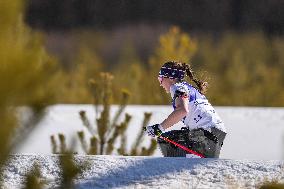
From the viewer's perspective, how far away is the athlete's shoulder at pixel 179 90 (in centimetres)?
559

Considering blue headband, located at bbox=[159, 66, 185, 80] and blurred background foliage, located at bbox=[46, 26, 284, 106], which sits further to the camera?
blurred background foliage, located at bbox=[46, 26, 284, 106]

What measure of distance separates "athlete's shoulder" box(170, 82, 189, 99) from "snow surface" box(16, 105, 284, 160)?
4343 millimetres

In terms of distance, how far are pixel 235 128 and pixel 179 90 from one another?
20.0 feet

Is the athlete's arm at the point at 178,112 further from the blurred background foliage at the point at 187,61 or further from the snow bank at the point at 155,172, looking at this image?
the blurred background foliage at the point at 187,61

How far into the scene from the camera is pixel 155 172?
505 centimetres

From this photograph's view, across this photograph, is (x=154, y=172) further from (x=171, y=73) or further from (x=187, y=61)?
(x=187, y=61)

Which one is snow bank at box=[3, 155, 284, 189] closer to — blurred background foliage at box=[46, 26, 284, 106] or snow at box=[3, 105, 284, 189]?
snow at box=[3, 105, 284, 189]

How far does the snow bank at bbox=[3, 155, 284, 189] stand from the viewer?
4.92 meters

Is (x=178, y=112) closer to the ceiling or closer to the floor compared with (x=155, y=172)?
closer to the ceiling

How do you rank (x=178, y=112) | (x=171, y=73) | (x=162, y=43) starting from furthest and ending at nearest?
1. (x=162, y=43)
2. (x=171, y=73)
3. (x=178, y=112)

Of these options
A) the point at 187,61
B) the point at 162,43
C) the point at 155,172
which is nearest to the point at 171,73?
the point at 155,172

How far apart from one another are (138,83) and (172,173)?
11046 mm

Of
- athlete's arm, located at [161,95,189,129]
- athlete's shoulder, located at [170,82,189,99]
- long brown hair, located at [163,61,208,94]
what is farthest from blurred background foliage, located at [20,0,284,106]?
athlete's arm, located at [161,95,189,129]

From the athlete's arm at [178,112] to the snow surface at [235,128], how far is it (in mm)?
4467
